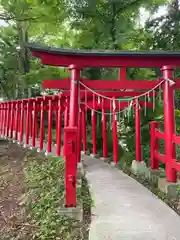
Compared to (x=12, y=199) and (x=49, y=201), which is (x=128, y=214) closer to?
(x=49, y=201)

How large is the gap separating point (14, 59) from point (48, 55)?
37.9ft

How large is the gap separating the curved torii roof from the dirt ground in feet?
11.6

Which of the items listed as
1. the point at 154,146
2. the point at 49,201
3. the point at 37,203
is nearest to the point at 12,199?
the point at 37,203

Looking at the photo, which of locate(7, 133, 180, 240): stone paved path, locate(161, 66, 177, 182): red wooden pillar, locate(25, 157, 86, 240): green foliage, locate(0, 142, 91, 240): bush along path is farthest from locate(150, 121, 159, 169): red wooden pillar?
locate(25, 157, 86, 240): green foliage

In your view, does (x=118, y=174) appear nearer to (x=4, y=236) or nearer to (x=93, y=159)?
(x=93, y=159)

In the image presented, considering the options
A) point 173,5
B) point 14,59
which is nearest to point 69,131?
point 173,5

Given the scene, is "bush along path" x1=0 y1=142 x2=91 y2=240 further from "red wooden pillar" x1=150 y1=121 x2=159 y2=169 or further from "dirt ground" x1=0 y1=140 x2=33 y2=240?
"red wooden pillar" x1=150 y1=121 x2=159 y2=169

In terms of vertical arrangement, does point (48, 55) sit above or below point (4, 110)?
above

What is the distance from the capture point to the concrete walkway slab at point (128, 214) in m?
3.67

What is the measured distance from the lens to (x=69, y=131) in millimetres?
4516

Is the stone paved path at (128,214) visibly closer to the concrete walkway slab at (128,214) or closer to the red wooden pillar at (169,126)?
the concrete walkway slab at (128,214)

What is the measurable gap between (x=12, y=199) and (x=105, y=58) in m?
4.33

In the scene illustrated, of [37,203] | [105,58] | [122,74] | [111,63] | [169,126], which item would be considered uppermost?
[105,58]

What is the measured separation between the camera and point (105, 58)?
18.7ft
